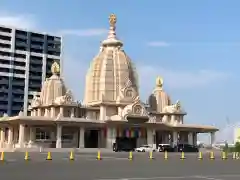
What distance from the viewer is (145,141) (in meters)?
88.4

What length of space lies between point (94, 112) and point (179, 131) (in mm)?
19564

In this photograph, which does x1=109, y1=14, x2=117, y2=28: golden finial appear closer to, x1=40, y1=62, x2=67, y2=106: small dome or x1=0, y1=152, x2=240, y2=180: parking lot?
x1=40, y1=62, x2=67, y2=106: small dome

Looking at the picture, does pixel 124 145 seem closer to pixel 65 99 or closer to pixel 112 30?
pixel 65 99

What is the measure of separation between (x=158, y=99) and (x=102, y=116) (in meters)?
19.2

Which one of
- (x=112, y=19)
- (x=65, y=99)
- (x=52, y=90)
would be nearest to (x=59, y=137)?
(x=65, y=99)

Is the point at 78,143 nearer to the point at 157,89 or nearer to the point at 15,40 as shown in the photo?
the point at 157,89

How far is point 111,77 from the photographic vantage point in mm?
90625

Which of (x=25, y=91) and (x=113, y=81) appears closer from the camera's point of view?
(x=113, y=81)

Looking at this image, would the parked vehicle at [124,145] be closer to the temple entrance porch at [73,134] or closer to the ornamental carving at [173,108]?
the temple entrance porch at [73,134]

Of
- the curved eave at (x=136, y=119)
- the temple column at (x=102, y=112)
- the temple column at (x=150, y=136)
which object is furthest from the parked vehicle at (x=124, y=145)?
the temple column at (x=102, y=112)

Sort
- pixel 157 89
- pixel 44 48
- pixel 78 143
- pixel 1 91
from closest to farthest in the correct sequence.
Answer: pixel 78 143 < pixel 157 89 < pixel 1 91 < pixel 44 48

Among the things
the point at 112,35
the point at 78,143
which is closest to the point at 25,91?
the point at 112,35

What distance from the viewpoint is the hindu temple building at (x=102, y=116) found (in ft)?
264

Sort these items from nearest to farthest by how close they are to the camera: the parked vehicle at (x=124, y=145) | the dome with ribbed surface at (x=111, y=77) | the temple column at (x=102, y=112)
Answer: the parked vehicle at (x=124, y=145), the temple column at (x=102, y=112), the dome with ribbed surface at (x=111, y=77)
